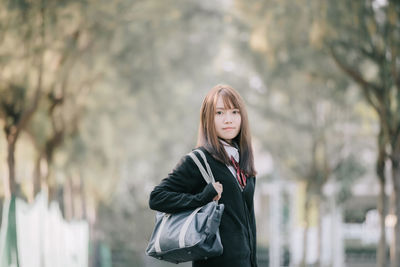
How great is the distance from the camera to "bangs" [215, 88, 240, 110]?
3678mm

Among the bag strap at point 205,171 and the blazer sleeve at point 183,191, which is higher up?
the bag strap at point 205,171

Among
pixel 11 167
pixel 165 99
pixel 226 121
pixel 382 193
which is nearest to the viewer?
pixel 226 121

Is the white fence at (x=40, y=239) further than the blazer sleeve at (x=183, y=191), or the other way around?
the white fence at (x=40, y=239)

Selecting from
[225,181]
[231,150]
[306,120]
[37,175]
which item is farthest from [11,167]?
[306,120]

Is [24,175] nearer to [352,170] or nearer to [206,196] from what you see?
[352,170]

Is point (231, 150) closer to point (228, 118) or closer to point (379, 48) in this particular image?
point (228, 118)

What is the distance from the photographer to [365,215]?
104 feet

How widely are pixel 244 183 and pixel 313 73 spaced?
1120 cm

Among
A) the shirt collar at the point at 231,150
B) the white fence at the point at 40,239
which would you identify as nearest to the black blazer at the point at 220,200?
the shirt collar at the point at 231,150

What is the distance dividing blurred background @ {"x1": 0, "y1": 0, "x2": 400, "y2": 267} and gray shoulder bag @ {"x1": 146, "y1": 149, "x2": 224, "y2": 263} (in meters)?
4.97

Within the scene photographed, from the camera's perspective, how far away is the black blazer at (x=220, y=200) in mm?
3455

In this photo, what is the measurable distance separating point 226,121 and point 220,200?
41cm

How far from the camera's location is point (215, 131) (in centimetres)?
364

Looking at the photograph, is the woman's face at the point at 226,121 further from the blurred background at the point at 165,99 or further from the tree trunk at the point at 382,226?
the tree trunk at the point at 382,226
